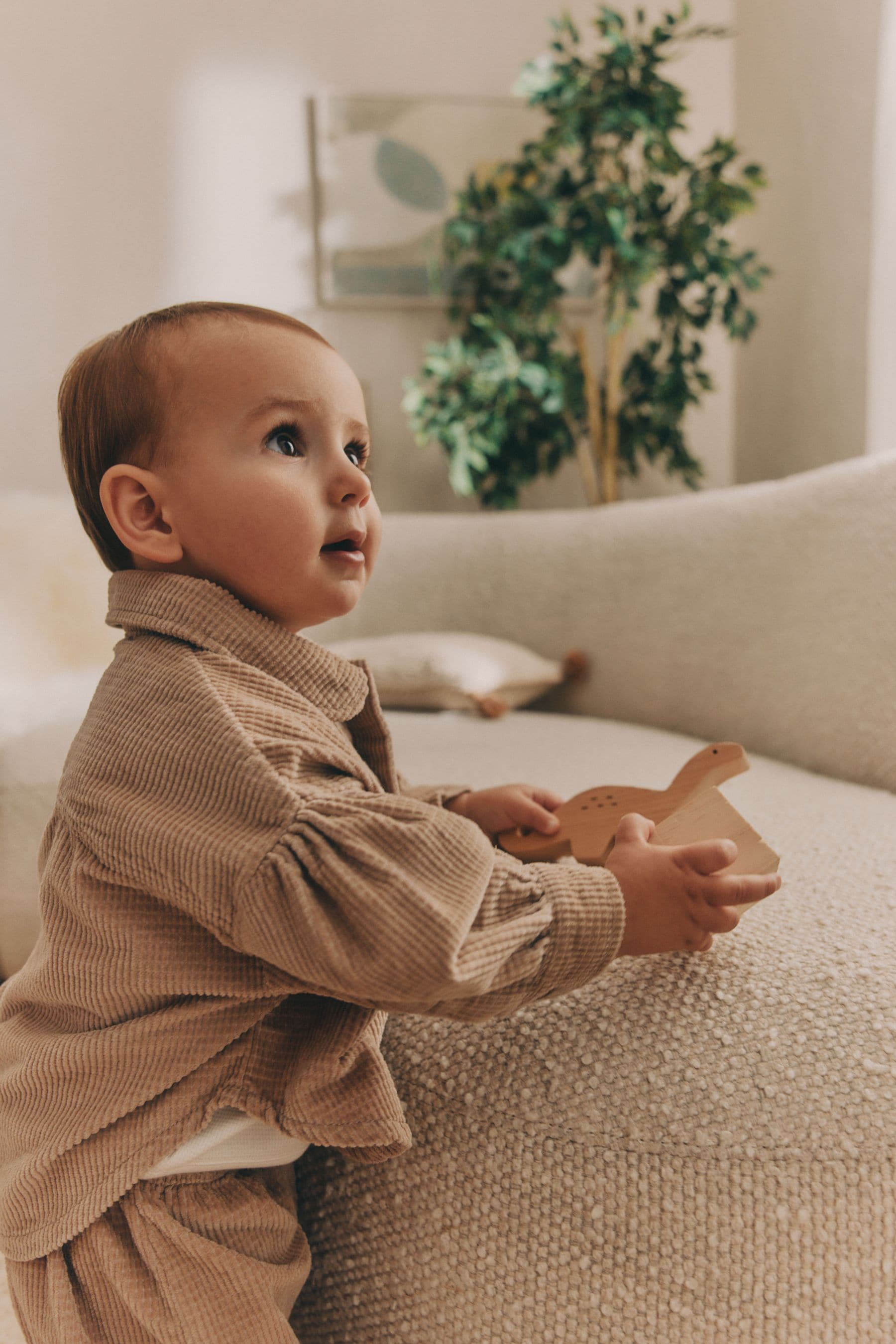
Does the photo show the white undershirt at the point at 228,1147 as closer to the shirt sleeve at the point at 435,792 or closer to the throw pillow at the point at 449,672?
the shirt sleeve at the point at 435,792

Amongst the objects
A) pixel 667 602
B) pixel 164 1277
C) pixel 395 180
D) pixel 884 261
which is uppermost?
pixel 395 180

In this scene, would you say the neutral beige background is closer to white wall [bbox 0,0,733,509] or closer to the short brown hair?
white wall [bbox 0,0,733,509]

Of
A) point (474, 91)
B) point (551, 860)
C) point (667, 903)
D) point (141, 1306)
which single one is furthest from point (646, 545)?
point (474, 91)

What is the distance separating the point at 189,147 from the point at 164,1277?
246 centimetres

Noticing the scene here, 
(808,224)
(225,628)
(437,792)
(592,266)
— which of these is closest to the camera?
(225,628)

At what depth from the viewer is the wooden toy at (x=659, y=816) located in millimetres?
621

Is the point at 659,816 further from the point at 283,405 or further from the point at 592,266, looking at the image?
the point at 592,266

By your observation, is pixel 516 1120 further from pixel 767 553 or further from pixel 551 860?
pixel 767 553

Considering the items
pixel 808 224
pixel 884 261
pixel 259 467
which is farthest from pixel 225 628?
pixel 808 224

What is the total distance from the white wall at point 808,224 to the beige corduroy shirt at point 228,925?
1657 mm

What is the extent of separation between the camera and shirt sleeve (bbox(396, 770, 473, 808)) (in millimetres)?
789

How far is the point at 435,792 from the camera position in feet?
2.63

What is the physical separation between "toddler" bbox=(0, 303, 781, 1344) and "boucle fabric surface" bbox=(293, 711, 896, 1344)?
0.12ft

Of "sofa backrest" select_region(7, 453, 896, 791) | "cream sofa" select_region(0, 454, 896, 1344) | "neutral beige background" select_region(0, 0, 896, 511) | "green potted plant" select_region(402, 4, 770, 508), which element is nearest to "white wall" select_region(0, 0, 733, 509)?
"neutral beige background" select_region(0, 0, 896, 511)
